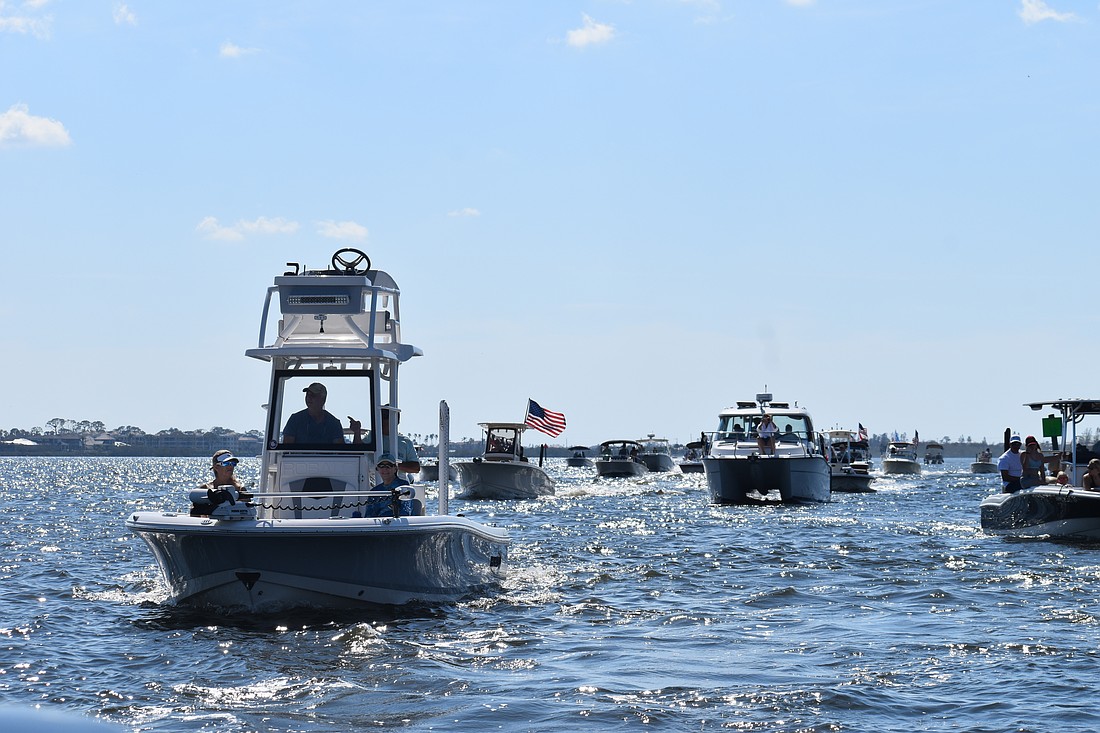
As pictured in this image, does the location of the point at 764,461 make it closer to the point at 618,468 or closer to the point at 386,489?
the point at 386,489

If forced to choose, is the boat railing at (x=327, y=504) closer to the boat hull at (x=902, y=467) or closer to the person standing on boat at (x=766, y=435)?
the person standing on boat at (x=766, y=435)

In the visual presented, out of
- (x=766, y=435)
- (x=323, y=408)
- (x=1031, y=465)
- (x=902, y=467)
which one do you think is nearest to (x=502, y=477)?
(x=766, y=435)

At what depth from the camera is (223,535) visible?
13.4 m

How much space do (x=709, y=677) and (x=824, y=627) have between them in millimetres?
3333

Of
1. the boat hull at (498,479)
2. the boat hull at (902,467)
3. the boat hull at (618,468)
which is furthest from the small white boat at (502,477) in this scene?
the boat hull at (902,467)

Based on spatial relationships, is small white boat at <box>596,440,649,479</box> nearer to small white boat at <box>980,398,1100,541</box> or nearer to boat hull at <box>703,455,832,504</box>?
boat hull at <box>703,455,832,504</box>

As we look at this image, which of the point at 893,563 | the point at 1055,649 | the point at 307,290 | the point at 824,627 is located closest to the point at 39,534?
the point at 307,290

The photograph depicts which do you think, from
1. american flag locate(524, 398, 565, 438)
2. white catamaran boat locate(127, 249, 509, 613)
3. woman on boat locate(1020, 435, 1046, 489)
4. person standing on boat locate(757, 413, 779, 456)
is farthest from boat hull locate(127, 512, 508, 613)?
american flag locate(524, 398, 565, 438)

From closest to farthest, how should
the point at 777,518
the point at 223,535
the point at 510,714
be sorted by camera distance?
the point at 510,714, the point at 223,535, the point at 777,518

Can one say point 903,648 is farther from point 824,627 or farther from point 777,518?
point 777,518

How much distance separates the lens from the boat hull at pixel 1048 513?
77.3 ft

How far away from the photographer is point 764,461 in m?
41.0

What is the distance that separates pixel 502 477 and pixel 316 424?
1395 inches

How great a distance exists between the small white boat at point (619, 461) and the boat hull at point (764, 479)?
43449mm
